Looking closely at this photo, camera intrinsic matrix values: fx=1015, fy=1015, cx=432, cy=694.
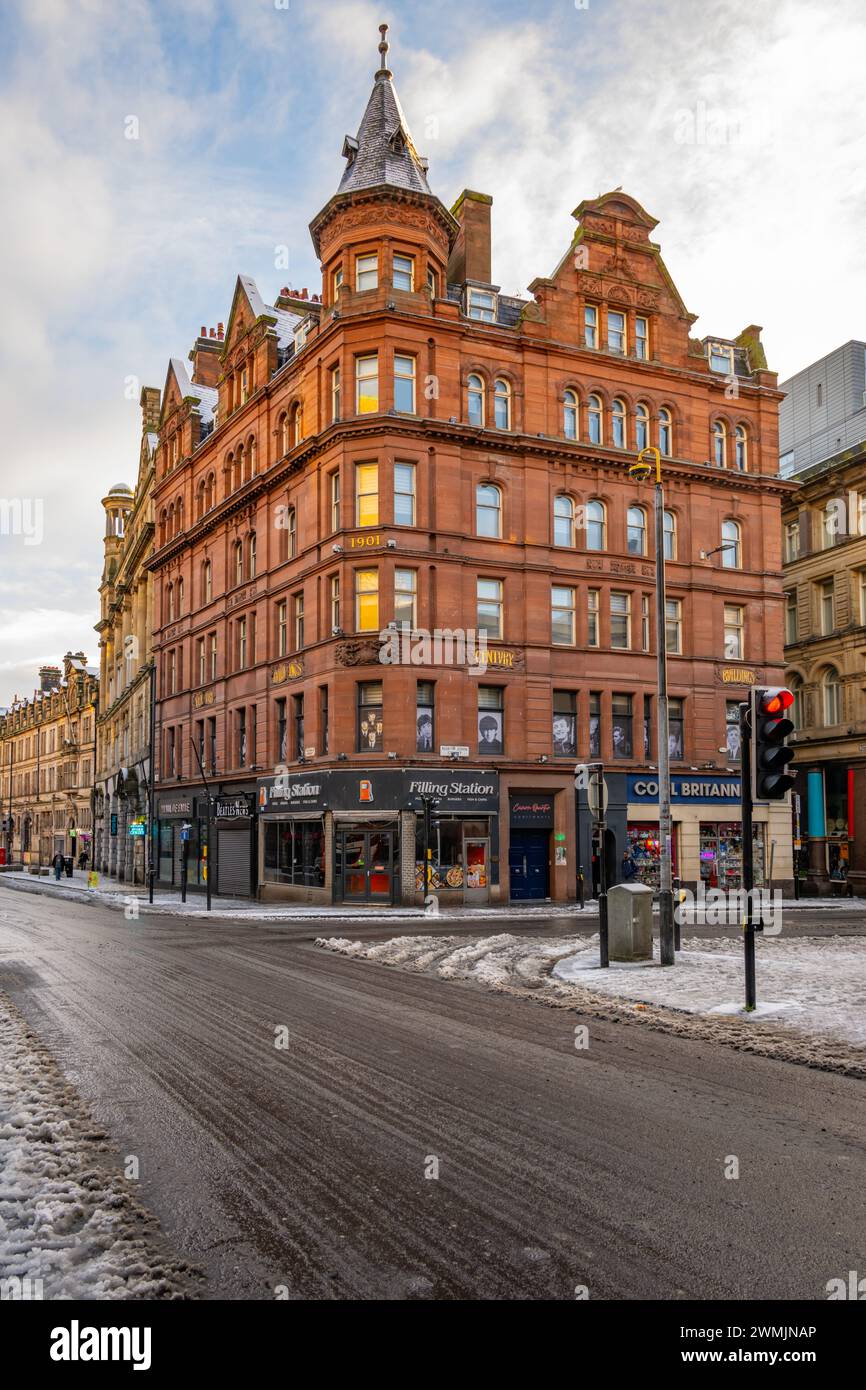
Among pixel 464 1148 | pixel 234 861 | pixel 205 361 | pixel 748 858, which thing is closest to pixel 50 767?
pixel 205 361

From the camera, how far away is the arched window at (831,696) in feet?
146

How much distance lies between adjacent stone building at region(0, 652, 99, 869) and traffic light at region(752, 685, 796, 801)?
255 feet

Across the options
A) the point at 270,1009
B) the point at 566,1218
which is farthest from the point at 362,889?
the point at 566,1218

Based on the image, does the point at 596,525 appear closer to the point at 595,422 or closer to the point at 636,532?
the point at 636,532

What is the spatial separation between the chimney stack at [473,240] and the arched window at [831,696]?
22.3 m

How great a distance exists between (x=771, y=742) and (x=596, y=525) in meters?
27.6

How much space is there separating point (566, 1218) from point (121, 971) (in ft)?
37.7

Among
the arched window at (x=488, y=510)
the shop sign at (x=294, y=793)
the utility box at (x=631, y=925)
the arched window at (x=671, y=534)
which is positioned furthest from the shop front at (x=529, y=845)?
the utility box at (x=631, y=925)

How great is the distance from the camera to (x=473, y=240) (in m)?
40.0

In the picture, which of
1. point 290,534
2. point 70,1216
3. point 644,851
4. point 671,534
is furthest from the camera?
point 671,534

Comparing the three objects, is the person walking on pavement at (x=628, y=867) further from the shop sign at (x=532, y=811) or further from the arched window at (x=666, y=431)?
the arched window at (x=666, y=431)

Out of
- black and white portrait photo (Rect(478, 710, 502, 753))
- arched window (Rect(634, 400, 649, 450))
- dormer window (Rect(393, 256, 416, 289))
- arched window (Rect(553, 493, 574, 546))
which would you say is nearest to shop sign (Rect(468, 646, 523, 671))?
black and white portrait photo (Rect(478, 710, 502, 753))

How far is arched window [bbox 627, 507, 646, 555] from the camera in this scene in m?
39.0
